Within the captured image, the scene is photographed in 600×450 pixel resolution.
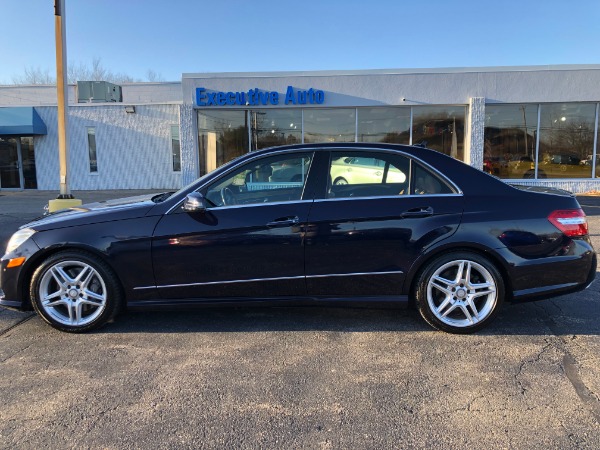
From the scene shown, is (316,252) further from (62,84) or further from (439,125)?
A: (439,125)

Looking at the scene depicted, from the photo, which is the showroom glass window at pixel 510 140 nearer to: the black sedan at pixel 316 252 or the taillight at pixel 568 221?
the taillight at pixel 568 221

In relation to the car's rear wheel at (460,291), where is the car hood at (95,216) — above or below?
above

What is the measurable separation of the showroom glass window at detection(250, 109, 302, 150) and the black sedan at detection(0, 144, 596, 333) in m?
11.6

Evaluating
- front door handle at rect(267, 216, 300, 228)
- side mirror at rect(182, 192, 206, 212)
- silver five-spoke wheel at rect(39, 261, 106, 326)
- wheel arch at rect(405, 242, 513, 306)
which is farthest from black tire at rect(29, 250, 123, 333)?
wheel arch at rect(405, 242, 513, 306)

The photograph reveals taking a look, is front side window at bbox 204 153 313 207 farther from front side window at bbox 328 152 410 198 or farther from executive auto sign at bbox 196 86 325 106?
executive auto sign at bbox 196 86 325 106

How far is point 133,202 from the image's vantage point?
418 centimetres

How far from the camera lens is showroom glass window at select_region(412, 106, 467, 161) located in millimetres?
15016

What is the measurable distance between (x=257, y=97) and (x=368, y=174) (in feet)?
Result: 37.0

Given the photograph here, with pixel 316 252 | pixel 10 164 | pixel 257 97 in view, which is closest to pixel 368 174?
pixel 316 252

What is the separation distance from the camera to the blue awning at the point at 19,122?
16750 mm

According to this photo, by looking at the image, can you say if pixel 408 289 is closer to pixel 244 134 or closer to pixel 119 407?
pixel 119 407

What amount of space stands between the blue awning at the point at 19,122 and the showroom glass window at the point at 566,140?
18000 millimetres

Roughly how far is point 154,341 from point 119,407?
974mm

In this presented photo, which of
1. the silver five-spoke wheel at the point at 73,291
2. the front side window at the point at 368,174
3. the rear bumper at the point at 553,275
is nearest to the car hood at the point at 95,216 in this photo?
the silver five-spoke wheel at the point at 73,291
